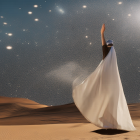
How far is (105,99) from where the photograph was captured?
332 centimetres

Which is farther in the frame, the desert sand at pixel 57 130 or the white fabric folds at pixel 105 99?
the white fabric folds at pixel 105 99

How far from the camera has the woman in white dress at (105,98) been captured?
10.5ft

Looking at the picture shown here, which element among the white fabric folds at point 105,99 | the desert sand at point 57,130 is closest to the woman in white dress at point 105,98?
the white fabric folds at point 105,99

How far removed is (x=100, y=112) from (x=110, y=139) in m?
0.64

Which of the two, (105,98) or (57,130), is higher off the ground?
(105,98)

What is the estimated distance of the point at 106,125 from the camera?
3191 mm

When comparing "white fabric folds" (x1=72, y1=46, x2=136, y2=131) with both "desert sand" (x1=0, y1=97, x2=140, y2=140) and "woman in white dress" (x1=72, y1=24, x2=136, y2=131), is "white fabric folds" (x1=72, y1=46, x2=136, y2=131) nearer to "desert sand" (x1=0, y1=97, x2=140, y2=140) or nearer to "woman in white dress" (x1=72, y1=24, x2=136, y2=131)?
"woman in white dress" (x1=72, y1=24, x2=136, y2=131)

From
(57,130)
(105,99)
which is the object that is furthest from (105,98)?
(57,130)

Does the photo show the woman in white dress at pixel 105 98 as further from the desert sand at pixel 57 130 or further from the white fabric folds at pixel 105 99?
the desert sand at pixel 57 130

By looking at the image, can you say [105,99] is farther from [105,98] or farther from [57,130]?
[57,130]

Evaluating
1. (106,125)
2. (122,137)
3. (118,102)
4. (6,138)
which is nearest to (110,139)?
(122,137)

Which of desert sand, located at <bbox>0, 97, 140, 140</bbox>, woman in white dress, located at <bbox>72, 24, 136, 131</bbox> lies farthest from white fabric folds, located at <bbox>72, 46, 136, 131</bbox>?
desert sand, located at <bbox>0, 97, 140, 140</bbox>

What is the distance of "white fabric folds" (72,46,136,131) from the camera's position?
3.20 meters

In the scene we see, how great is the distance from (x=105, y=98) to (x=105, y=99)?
2 cm
